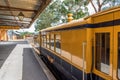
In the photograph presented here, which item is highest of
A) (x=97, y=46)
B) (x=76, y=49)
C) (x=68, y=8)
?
(x=68, y=8)

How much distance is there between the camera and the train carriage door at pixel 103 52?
4035 mm

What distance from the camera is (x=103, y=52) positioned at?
14.1 feet

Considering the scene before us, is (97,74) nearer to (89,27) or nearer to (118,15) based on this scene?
(89,27)

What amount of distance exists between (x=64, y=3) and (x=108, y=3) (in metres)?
12.4

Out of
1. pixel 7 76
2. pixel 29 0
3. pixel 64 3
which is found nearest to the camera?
pixel 7 76

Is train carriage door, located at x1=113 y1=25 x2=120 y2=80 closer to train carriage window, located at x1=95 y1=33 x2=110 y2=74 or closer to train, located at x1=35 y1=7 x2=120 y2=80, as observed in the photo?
train, located at x1=35 y1=7 x2=120 y2=80

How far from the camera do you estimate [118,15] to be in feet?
12.4

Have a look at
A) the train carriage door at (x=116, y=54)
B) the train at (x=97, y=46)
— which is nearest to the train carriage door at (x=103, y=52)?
the train at (x=97, y=46)

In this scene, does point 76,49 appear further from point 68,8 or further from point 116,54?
point 68,8

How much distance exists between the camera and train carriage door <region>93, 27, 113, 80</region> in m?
4.04

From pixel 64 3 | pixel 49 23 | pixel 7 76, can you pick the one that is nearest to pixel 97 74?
pixel 7 76

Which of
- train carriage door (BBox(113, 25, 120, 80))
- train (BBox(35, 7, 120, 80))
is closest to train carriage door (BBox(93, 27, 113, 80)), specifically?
train (BBox(35, 7, 120, 80))

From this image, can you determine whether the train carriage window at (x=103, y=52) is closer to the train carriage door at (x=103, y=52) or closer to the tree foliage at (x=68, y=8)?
the train carriage door at (x=103, y=52)

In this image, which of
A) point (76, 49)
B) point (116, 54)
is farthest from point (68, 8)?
point (116, 54)
